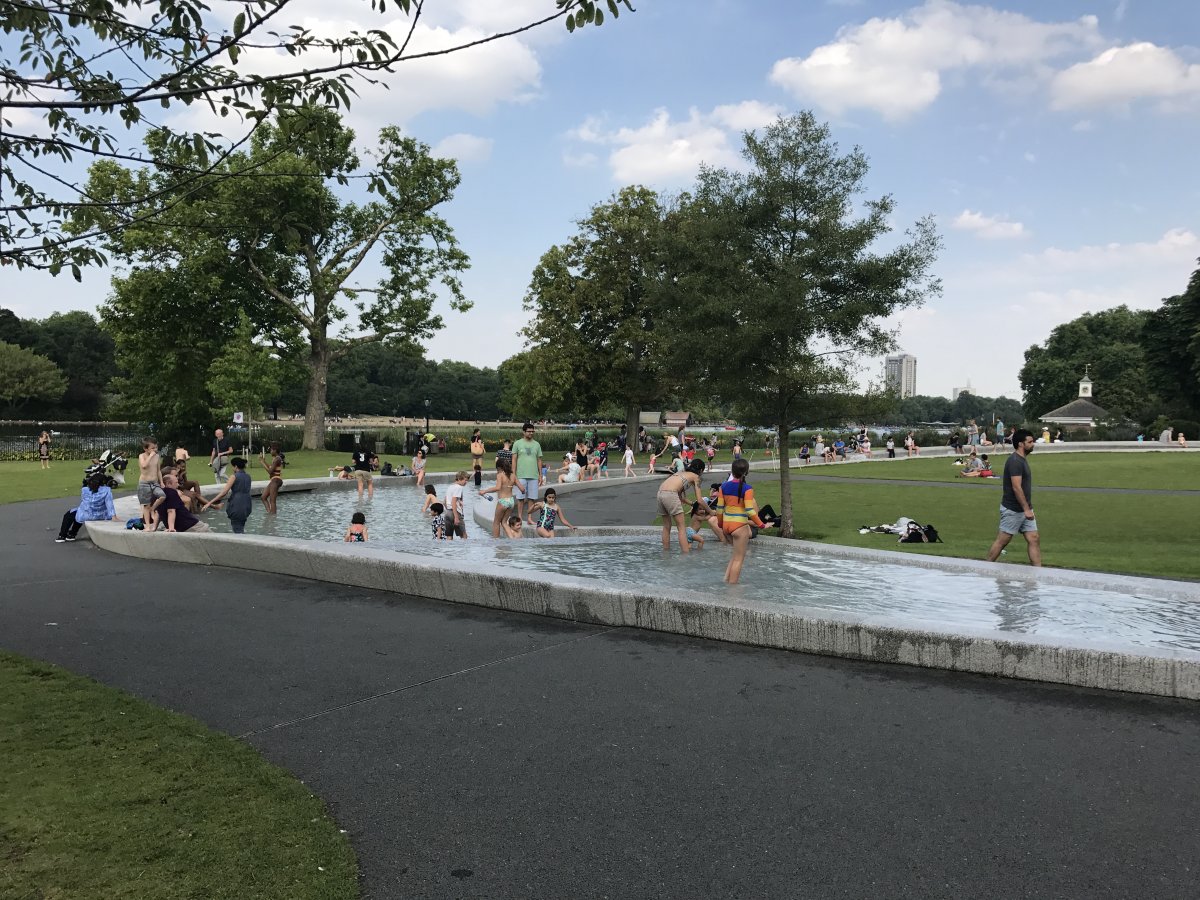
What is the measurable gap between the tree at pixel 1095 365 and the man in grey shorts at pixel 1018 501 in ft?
294

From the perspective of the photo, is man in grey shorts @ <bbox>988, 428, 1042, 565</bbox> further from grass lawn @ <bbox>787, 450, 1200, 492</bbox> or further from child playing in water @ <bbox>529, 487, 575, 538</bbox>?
grass lawn @ <bbox>787, 450, 1200, 492</bbox>

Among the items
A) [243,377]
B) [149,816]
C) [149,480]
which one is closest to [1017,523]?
[149,816]

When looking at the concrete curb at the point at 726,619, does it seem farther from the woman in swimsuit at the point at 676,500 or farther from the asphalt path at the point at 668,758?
the woman in swimsuit at the point at 676,500

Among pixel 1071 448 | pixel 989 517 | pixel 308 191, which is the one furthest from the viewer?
pixel 1071 448

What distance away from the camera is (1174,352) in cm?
6450

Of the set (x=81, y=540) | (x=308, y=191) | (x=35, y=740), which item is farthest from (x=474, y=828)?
(x=308, y=191)

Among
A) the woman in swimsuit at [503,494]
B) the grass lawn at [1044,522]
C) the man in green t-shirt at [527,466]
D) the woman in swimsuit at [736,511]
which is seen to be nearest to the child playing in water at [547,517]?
the man in green t-shirt at [527,466]

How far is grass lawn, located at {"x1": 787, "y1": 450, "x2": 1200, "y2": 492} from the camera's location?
2892 cm

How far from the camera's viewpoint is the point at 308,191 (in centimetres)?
3828

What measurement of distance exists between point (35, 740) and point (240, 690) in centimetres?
136

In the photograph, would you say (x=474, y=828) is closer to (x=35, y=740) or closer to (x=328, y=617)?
(x=35, y=740)

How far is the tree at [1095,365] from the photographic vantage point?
91.6 m

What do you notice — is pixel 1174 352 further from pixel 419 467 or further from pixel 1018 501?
pixel 1018 501

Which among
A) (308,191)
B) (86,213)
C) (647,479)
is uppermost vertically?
(308,191)
